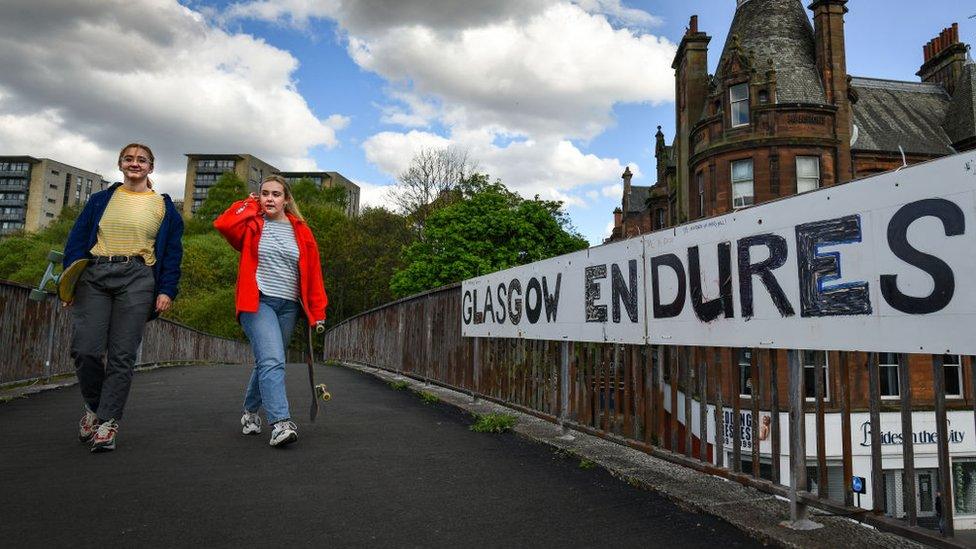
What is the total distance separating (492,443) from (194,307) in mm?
49007

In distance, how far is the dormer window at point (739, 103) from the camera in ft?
70.4

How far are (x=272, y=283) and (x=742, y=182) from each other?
19.9 meters

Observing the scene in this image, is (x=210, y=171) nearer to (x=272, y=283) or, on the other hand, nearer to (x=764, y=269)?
(x=272, y=283)

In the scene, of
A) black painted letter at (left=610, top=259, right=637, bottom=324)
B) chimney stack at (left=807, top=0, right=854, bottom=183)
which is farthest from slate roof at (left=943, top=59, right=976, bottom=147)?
black painted letter at (left=610, top=259, right=637, bottom=324)

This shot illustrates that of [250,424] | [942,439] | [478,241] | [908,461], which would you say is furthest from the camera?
[478,241]

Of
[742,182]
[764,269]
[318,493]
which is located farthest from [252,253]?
[742,182]

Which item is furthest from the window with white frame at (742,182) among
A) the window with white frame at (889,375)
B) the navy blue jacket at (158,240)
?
the navy blue jacket at (158,240)

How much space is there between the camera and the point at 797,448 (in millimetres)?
2957

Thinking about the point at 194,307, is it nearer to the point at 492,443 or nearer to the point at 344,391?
the point at 344,391

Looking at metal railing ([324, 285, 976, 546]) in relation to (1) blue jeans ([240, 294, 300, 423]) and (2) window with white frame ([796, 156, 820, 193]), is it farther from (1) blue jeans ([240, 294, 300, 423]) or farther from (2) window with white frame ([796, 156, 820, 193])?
(2) window with white frame ([796, 156, 820, 193])

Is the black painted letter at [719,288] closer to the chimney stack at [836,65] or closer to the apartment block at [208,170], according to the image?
Answer: the chimney stack at [836,65]

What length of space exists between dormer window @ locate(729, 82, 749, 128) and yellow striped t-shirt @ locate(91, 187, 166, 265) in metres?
20.8

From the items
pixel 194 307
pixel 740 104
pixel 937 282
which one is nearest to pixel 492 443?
pixel 937 282

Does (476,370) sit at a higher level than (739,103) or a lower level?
lower
